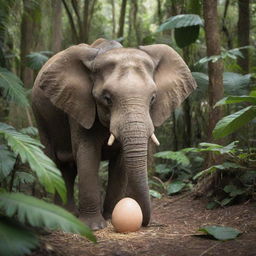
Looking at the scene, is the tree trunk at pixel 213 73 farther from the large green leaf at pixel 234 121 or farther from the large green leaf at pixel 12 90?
the large green leaf at pixel 12 90

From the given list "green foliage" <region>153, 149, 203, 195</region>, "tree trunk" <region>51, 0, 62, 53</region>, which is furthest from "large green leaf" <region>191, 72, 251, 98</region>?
"tree trunk" <region>51, 0, 62, 53</region>

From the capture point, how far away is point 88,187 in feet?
20.7

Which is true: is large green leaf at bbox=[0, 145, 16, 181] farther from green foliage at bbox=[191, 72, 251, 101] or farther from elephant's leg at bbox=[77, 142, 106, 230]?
green foliage at bbox=[191, 72, 251, 101]

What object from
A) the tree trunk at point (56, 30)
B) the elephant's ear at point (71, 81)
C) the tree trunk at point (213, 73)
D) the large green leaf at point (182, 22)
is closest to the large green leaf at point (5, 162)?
the elephant's ear at point (71, 81)

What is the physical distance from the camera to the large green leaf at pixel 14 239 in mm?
3023

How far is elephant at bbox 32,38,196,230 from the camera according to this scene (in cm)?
556

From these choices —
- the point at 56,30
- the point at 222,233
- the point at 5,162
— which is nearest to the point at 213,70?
the point at 222,233

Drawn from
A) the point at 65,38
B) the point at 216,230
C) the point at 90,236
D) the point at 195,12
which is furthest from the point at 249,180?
the point at 65,38

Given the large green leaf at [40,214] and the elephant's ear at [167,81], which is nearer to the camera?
the large green leaf at [40,214]

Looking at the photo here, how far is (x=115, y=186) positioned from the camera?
712 cm

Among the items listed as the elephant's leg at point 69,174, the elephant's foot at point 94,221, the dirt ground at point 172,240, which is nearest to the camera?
the dirt ground at point 172,240

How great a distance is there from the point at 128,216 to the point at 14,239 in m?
2.58

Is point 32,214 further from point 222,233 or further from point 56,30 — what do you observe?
point 56,30

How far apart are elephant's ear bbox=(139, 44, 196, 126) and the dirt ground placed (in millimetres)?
1471
